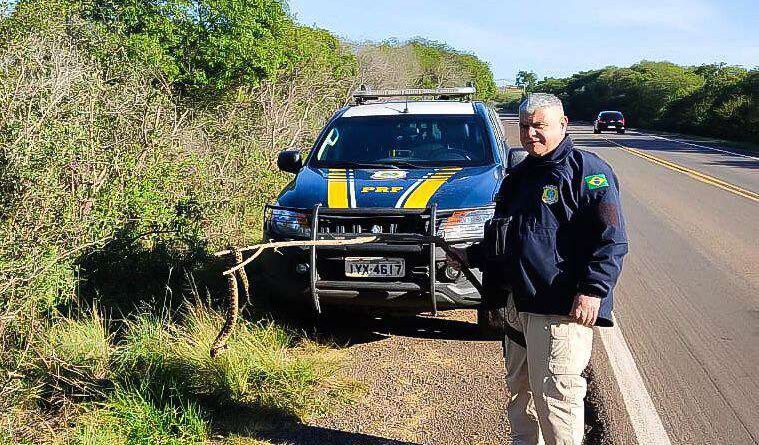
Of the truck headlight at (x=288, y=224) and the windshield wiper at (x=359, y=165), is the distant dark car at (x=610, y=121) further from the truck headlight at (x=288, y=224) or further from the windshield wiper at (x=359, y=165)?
the truck headlight at (x=288, y=224)

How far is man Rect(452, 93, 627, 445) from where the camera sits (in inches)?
131

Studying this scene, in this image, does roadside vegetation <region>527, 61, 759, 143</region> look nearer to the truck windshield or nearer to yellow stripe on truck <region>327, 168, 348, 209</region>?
the truck windshield

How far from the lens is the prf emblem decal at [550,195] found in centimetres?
337

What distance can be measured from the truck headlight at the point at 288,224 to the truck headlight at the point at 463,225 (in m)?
0.99

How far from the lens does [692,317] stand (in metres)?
7.11

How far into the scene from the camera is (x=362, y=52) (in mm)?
31469

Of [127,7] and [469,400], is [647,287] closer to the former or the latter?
[469,400]

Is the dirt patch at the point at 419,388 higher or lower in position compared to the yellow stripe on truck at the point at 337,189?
lower

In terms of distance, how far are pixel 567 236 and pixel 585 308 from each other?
314 millimetres

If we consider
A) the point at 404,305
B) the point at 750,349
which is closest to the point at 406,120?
the point at 404,305

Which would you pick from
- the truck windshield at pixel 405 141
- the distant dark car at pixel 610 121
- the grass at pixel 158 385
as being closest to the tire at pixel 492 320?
the grass at pixel 158 385

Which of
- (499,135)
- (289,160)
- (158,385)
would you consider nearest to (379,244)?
(158,385)

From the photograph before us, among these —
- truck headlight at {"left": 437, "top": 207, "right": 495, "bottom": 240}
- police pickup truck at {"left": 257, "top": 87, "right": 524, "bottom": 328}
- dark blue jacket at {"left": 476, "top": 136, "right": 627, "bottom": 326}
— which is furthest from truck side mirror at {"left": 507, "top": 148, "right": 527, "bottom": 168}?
dark blue jacket at {"left": 476, "top": 136, "right": 627, "bottom": 326}

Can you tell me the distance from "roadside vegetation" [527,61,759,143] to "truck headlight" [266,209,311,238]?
37829mm
